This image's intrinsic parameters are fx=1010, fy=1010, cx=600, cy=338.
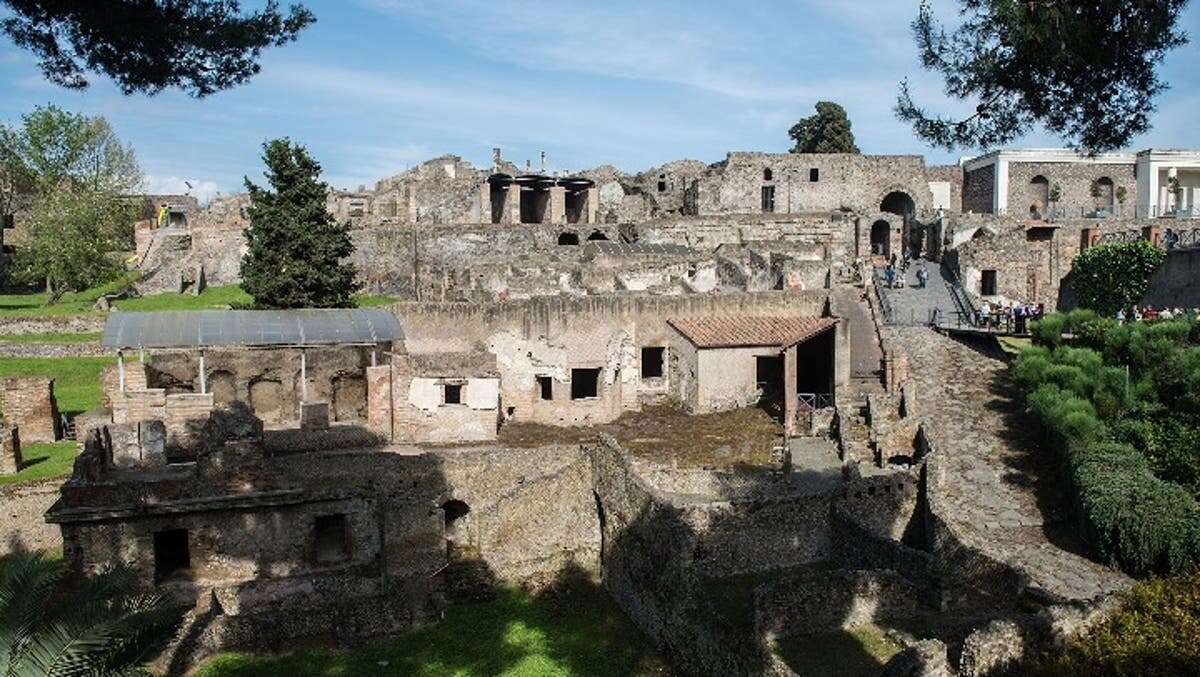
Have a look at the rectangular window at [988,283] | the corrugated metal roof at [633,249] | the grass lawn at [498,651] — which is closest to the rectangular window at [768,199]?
the corrugated metal roof at [633,249]

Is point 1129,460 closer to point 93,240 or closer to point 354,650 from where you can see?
point 354,650

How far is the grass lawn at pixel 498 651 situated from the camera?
49.3 feet

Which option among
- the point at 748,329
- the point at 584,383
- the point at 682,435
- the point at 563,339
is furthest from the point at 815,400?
the point at 563,339

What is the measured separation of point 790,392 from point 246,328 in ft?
41.7

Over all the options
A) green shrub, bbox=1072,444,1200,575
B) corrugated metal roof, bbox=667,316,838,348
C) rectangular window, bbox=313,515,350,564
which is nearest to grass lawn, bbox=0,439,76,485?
rectangular window, bbox=313,515,350,564

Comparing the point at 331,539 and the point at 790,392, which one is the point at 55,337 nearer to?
the point at 331,539

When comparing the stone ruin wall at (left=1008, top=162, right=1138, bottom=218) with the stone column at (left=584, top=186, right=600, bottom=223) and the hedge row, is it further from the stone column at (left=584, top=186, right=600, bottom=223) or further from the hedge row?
the hedge row

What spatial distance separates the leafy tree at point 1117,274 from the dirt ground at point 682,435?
10.9 metres

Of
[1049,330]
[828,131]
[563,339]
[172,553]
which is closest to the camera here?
[172,553]

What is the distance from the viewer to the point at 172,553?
17781 millimetres

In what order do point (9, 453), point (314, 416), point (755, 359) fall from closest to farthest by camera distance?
point (314, 416), point (9, 453), point (755, 359)

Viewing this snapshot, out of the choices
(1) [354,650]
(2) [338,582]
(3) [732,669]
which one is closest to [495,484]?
(2) [338,582]

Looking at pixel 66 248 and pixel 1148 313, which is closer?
pixel 1148 313

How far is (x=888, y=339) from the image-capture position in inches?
1040
